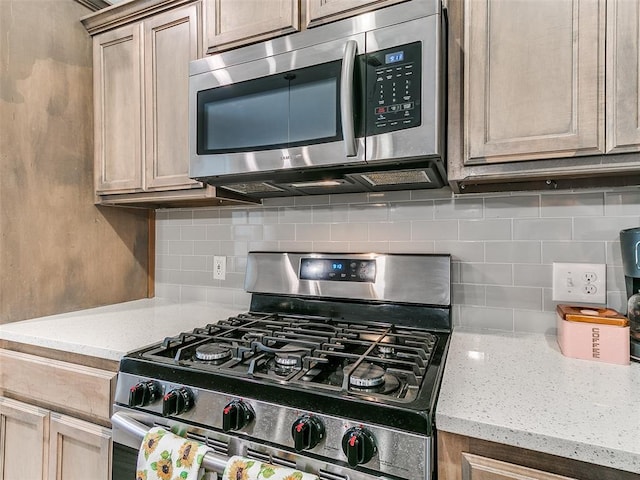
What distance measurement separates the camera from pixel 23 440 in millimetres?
1308

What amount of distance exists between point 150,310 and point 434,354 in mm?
1279

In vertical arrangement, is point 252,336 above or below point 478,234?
below

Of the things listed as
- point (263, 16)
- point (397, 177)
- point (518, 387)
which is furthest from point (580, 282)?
point (263, 16)

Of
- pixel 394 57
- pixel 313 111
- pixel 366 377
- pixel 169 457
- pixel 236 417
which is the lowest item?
pixel 169 457

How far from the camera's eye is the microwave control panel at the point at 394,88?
1020 millimetres

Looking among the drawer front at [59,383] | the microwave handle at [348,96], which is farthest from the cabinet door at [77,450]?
the microwave handle at [348,96]

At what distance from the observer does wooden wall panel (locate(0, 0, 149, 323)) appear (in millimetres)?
1443

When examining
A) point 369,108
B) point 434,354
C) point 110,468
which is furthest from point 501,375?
point 110,468

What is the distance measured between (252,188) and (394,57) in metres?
0.72

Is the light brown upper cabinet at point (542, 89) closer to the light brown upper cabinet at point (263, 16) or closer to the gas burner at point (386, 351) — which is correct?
the light brown upper cabinet at point (263, 16)

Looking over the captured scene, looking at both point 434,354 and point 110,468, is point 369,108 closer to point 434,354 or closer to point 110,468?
point 434,354

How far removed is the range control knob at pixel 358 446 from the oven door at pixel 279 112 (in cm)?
71

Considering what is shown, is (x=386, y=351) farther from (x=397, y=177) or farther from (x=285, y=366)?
(x=397, y=177)

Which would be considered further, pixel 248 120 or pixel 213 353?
pixel 248 120
